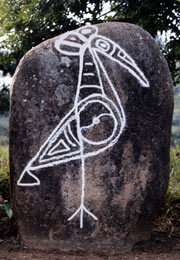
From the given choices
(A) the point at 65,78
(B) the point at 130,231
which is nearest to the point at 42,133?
(A) the point at 65,78

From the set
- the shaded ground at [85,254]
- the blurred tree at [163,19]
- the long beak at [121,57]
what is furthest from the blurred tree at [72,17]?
the shaded ground at [85,254]

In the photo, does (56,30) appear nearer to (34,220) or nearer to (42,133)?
(42,133)

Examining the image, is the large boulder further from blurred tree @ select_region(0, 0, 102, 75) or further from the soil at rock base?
blurred tree @ select_region(0, 0, 102, 75)

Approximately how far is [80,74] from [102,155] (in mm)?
779

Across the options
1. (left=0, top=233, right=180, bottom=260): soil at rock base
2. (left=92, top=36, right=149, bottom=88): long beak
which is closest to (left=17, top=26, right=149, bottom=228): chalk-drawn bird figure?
(left=92, top=36, right=149, bottom=88): long beak

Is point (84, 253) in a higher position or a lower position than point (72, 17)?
lower

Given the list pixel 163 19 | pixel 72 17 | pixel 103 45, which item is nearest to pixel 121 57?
pixel 103 45

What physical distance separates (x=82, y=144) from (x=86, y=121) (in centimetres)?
22

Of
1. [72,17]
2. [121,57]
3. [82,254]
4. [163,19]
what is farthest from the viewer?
[72,17]

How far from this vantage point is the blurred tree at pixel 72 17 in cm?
567

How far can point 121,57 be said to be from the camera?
344 centimetres

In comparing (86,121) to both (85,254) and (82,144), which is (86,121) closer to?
(82,144)

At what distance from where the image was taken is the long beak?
11.2 feet

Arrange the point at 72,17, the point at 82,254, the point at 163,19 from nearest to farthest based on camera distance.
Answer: the point at 82,254, the point at 163,19, the point at 72,17
